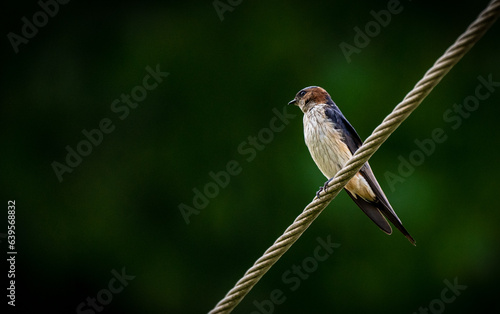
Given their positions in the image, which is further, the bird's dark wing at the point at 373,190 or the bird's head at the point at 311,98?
the bird's head at the point at 311,98

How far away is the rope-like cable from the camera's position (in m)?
2.15

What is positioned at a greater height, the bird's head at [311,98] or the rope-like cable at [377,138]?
the bird's head at [311,98]

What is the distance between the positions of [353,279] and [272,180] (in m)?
2.28

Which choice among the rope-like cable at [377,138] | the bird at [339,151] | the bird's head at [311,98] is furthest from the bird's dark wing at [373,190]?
the rope-like cable at [377,138]

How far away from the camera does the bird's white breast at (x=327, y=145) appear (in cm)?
437

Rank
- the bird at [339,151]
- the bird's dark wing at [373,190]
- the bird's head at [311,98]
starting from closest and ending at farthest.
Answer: the bird's dark wing at [373,190], the bird at [339,151], the bird's head at [311,98]

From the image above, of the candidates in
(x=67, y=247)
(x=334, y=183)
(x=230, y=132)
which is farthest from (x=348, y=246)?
(x=334, y=183)

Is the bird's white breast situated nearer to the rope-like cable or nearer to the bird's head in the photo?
the bird's head

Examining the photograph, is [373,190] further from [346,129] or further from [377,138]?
[377,138]

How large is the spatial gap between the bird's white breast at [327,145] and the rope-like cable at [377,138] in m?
1.54

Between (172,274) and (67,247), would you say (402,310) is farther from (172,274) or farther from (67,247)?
(67,247)

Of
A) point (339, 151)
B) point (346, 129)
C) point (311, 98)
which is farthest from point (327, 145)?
point (311, 98)

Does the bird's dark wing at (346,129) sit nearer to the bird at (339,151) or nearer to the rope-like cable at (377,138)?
the bird at (339,151)

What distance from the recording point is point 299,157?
32.9ft
